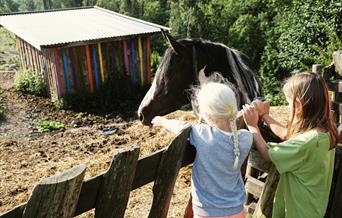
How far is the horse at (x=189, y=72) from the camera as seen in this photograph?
3.12 meters

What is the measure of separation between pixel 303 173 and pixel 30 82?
12378mm

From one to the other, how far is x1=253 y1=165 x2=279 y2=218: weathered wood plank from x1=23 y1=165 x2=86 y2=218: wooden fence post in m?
1.10

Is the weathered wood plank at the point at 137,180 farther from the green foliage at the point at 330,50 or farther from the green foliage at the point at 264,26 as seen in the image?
the green foliage at the point at 330,50

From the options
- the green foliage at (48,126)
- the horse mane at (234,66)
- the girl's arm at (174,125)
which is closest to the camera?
the girl's arm at (174,125)

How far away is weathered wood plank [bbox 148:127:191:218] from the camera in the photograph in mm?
1883

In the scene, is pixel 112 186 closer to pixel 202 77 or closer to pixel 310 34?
pixel 202 77

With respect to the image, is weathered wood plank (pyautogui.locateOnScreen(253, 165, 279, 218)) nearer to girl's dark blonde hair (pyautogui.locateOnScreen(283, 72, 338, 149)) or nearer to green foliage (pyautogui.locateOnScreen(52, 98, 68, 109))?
girl's dark blonde hair (pyautogui.locateOnScreen(283, 72, 338, 149))

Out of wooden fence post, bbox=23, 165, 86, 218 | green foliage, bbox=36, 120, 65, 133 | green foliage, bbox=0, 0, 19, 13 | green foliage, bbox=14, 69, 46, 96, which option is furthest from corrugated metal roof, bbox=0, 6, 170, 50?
green foliage, bbox=0, 0, 19, 13

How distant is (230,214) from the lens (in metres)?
2.06

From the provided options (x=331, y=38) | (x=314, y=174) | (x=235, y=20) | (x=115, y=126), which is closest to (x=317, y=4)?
(x=331, y=38)

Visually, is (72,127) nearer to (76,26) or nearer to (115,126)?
(115,126)

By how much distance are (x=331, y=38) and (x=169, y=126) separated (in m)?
9.31

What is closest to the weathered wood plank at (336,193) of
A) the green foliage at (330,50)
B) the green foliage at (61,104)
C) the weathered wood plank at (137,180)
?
the weathered wood plank at (137,180)

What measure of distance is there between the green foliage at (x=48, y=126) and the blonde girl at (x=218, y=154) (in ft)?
26.7
